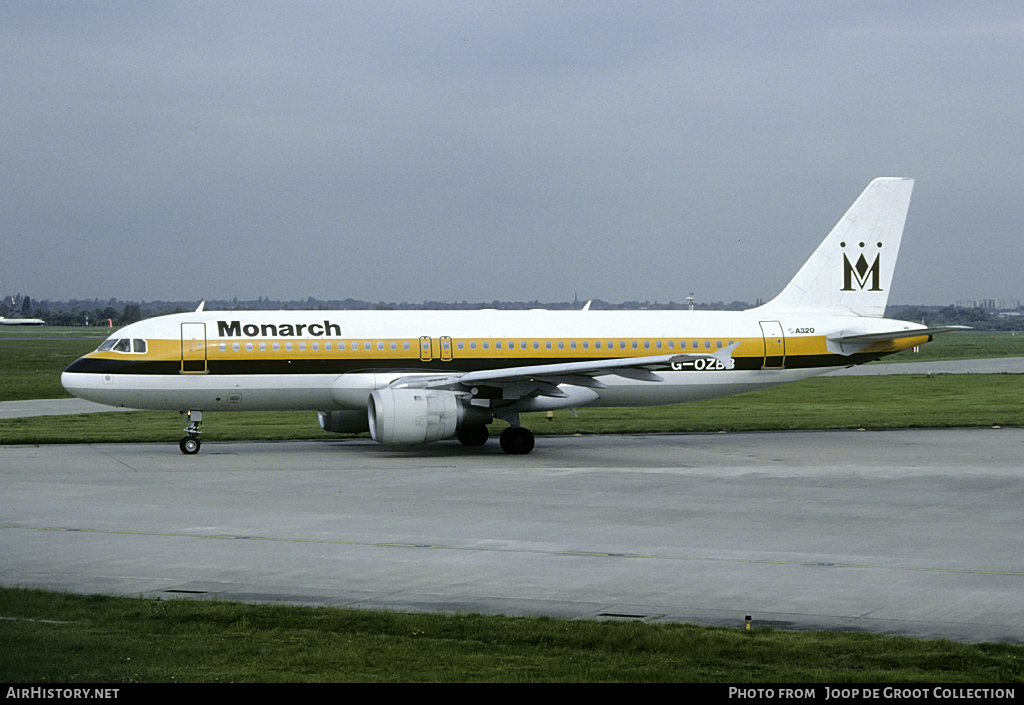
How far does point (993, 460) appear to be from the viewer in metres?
27.4

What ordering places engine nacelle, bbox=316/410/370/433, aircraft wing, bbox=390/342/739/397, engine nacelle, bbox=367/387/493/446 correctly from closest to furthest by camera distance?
engine nacelle, bbox=367/387/493/446 → aircraft wing, bbox=390/342/739/397 → engine nacelle, bbox=316/410/370/433

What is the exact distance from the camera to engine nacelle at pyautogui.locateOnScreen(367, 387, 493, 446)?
1086 inches

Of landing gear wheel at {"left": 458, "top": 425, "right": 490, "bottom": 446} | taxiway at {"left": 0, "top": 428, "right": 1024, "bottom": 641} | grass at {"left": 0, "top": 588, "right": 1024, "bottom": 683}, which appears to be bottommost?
taxiway at {"left": 0, "top": 428, "right": 1024, "bottom": 641}

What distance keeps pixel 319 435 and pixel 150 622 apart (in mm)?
22064

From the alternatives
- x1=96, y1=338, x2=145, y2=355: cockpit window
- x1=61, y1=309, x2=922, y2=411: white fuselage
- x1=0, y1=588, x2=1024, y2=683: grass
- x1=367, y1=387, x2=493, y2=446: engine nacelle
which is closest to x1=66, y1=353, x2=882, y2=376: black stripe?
x1=61, y1=309, x2=922, y2=411: white fuselage

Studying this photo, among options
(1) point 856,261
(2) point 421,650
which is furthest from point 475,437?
(2) point 421,650

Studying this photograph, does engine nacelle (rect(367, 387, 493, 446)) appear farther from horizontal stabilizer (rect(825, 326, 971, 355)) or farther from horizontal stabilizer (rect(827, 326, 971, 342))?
horizontal stabilizer (rect(827, 326, 971, 342))

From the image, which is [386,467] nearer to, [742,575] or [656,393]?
[656,393]

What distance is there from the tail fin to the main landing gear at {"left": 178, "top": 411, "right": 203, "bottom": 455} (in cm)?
1618

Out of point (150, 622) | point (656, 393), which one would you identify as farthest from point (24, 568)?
point (656, 393)

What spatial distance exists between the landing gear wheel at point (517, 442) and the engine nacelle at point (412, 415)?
1579 mm

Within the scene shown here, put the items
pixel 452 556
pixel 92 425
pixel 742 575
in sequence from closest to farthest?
pixel 742 575 → pixel 452 556 → pixel 92 425

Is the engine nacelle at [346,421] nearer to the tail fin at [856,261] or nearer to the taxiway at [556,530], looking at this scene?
the taxiway at [556,530]
